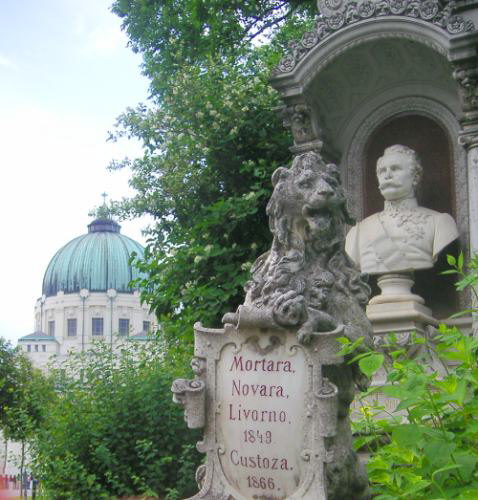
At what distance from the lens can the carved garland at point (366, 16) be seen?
28.8 ft

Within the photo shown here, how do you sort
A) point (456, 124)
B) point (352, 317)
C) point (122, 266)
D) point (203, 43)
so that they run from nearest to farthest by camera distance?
1. point (352, 317)
2. point (456, 124)
3. point (203, 43)
4. point (122, 266)

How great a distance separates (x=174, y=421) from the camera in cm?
899

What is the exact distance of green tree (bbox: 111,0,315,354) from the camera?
37.0ft

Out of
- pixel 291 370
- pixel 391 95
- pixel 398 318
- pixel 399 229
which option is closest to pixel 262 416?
pixel 291 370

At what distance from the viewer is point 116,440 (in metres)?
8.88

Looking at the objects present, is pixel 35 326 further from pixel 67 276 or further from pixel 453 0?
pixel 453 0

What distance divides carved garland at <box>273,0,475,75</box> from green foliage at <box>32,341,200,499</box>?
12.2ft

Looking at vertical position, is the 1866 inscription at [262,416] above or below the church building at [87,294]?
below

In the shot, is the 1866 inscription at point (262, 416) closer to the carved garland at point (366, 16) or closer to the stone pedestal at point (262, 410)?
the stone pedestal at point (262, 410)

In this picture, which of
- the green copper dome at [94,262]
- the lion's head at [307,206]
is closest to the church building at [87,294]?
the green copper dome at [94,262]

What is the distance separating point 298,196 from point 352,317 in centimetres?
82

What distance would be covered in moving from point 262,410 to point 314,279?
0.88m

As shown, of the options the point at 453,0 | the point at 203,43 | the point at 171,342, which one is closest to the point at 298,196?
the point at 453,0

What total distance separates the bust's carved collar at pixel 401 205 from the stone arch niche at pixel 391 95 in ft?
1.63
